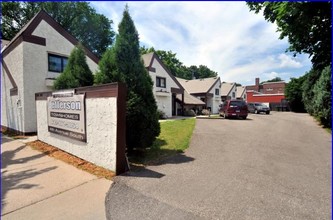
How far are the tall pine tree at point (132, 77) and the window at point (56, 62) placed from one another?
27.3 ft

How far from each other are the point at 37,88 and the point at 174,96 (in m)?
17.2

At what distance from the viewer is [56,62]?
13883 millimetres

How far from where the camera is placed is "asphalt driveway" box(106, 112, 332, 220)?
367 cm

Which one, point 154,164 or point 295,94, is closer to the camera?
point 154,164

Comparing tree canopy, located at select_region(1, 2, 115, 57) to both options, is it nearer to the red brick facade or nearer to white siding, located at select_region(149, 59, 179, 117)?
white siding, located at select_region(149, 59, 179, 117)

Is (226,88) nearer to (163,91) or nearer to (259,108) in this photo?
(259,108)

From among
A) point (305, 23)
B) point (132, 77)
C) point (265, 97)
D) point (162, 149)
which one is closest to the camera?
point (132, 77)

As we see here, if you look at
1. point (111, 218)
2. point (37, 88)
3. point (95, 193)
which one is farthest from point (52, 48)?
point (111, 218)

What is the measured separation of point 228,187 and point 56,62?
532 inches

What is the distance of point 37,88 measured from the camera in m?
12.7

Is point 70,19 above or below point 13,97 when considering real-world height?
above

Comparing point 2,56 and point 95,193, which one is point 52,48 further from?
point 95,193

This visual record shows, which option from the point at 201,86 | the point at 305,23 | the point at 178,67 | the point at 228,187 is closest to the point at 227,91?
the point at 201,86

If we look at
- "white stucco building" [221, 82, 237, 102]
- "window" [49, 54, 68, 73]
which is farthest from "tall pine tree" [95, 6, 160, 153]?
"white stucco building" [221, 82, 237, 102]
